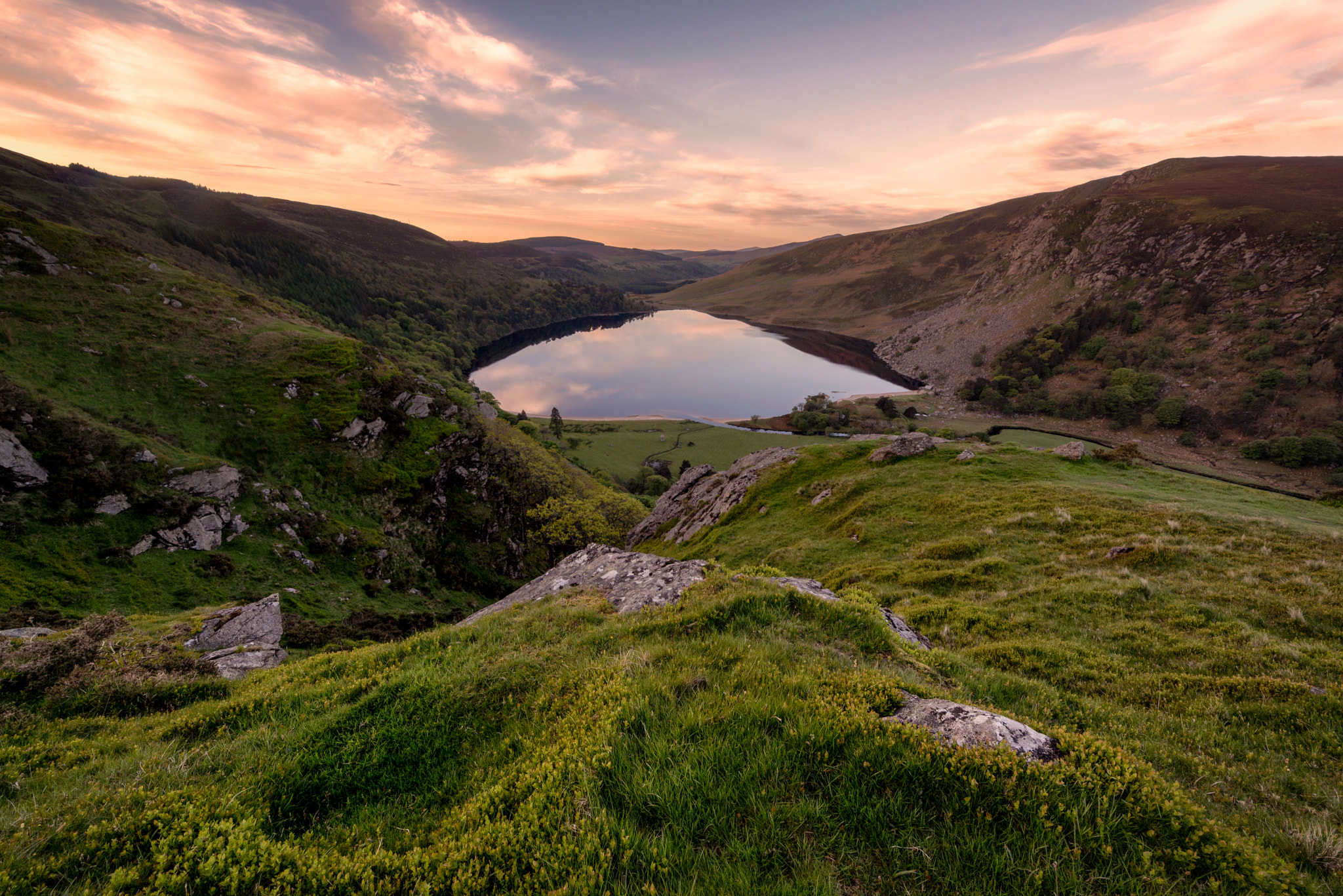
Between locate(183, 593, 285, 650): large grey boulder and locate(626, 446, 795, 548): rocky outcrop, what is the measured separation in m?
29.2

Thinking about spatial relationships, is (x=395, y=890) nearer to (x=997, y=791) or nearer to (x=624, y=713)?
(x=624, y=713)

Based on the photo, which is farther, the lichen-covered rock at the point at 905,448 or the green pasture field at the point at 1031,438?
the green pasture field at the point at 1031,438

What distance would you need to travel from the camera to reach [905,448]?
3359 cm

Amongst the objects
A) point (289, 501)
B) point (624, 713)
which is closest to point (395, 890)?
point (624, 713)

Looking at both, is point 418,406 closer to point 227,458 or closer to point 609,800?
point 227,458

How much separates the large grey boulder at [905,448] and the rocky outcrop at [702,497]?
8.23 meters

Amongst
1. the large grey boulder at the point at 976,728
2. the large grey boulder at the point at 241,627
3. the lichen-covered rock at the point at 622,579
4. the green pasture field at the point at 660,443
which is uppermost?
the large grey boulder at the point at 976,728

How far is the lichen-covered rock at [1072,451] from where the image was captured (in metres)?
30.4

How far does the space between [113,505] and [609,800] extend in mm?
39186

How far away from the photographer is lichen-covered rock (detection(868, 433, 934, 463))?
1313 inches

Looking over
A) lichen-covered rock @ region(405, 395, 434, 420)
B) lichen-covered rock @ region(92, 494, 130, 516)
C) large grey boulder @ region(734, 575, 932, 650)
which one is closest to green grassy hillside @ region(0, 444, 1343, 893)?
large grey boulder @ region(734, 575, 932, 650)

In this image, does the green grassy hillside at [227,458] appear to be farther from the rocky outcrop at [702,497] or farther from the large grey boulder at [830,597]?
the large grey boulder at [830,597]

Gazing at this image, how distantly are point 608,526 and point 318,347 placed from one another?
39302 mm

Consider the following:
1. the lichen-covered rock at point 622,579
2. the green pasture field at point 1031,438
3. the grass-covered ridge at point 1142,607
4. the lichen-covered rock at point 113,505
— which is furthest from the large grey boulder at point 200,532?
the green pasture field at point 1031,438
